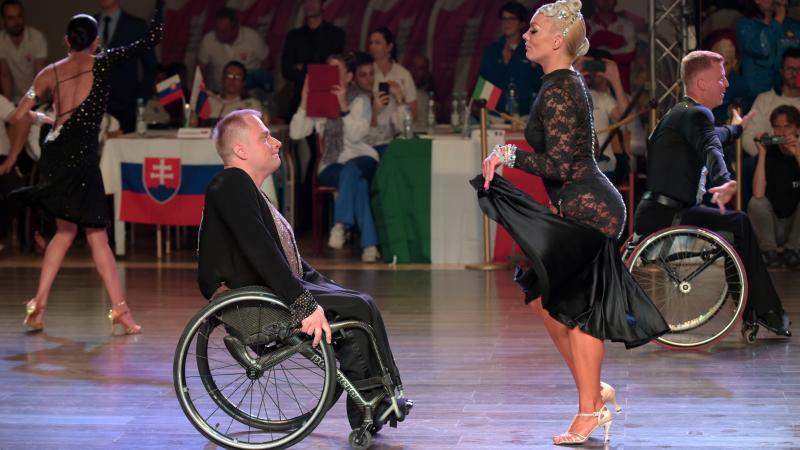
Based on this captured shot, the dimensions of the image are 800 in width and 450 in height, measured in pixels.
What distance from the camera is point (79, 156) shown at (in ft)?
20.2

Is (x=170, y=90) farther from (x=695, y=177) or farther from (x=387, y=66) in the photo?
(x=695, y=177)

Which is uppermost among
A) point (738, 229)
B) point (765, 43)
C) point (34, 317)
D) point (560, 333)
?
point (765, 43)

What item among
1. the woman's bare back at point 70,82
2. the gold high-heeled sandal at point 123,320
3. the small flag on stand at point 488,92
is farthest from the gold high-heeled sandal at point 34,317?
the small flag on stand at point 488,92

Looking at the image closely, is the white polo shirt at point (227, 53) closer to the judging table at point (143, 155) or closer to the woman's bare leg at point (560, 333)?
the judging table at point (143, 155)

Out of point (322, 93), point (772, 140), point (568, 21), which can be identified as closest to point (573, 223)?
point (568, 21)

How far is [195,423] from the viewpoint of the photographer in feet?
13.2

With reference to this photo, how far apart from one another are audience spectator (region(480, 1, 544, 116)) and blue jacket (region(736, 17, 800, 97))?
4.53 feet

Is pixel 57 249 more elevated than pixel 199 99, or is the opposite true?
pixel 199 99

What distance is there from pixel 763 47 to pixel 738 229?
3907 millimetres

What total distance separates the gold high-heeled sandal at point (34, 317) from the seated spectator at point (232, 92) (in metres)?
3.62

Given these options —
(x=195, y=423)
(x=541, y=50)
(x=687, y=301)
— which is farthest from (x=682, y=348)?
(x=195, y=423)

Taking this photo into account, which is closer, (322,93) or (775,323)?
(775,323)

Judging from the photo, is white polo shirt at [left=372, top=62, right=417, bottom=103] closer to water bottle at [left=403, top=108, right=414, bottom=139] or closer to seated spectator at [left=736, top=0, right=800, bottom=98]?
water bottle at [left=403, top=108, right=414, bottom=139]

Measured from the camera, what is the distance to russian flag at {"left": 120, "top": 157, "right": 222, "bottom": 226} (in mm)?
8914
